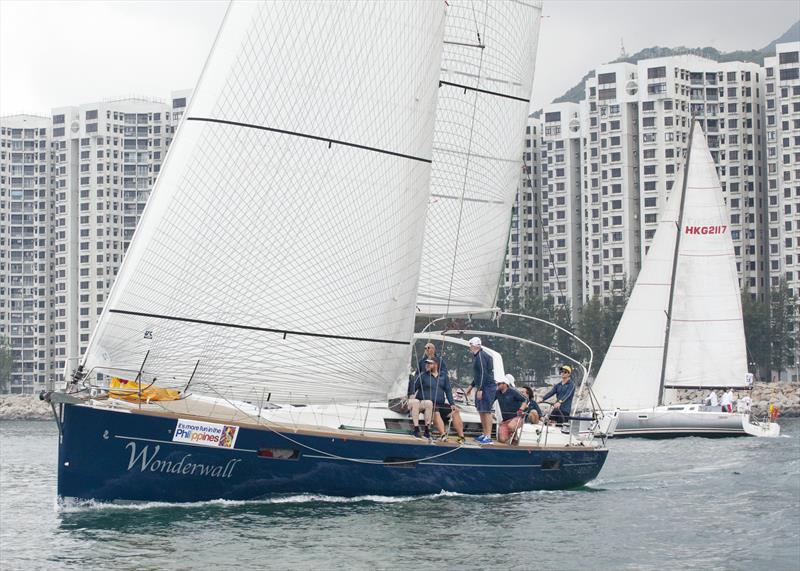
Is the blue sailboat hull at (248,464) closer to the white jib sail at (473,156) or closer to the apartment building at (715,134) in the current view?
the white jib sail at (473,156)

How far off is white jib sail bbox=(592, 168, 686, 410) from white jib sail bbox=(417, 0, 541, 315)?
63.8ft

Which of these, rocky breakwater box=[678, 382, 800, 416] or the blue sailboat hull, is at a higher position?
the blue sailboat hull

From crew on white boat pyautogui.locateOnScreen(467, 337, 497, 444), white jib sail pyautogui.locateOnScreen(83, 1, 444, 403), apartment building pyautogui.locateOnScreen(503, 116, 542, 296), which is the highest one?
apartment building pyautogui.locateOnScreen(503, 116, 542, 296)

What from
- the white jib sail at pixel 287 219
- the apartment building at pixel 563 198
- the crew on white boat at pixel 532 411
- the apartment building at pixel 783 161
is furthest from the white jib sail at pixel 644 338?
the apartment building at pixel 563 198

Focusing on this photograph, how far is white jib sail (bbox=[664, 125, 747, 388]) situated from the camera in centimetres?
4344

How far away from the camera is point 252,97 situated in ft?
61.0

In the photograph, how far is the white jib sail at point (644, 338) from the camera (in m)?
43.1

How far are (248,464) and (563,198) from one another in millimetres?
101032

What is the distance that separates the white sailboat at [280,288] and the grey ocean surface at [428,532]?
0.57 m

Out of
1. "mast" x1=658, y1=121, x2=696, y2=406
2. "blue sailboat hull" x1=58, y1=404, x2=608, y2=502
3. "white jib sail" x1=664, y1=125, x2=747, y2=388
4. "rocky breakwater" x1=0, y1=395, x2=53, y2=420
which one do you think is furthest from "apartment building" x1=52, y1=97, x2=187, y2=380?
"blue sailboat hull" x1=58, y1=404, x2=608, y2=502

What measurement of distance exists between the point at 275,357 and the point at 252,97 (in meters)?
3.61

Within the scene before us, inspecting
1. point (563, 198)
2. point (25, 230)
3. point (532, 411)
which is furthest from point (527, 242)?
point (532, 411)

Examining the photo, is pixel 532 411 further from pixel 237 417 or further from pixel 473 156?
pixel 237 417

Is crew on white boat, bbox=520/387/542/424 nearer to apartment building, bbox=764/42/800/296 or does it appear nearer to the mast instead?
the mast
